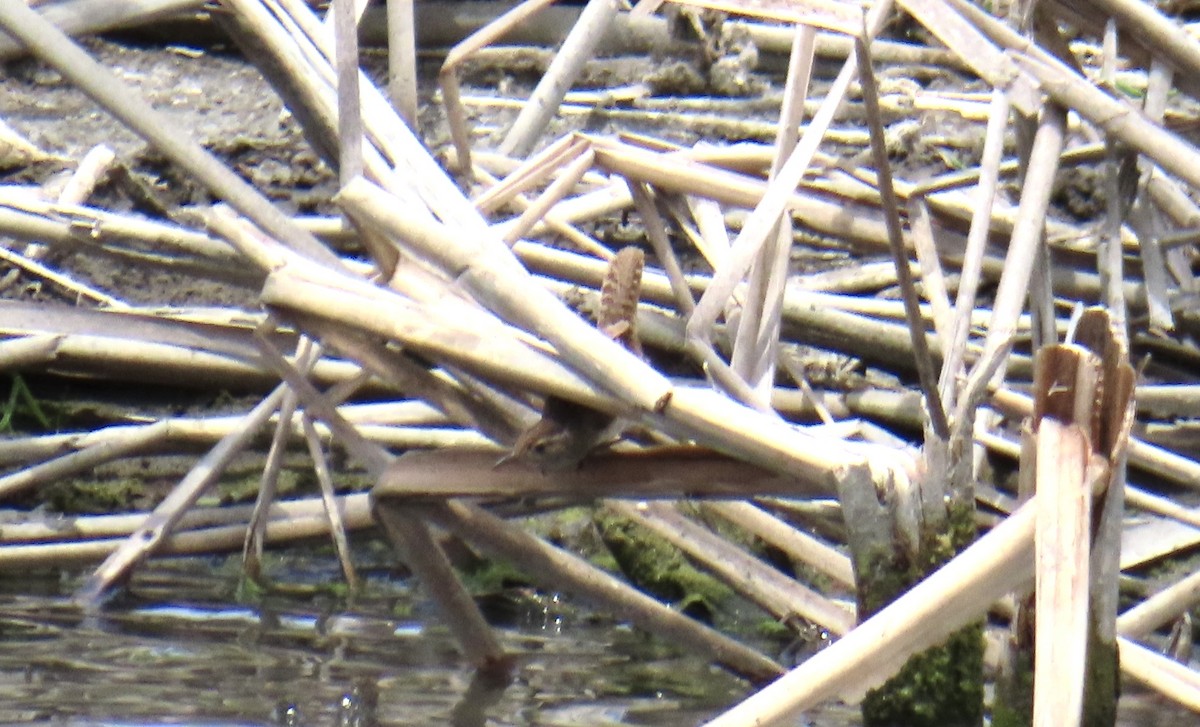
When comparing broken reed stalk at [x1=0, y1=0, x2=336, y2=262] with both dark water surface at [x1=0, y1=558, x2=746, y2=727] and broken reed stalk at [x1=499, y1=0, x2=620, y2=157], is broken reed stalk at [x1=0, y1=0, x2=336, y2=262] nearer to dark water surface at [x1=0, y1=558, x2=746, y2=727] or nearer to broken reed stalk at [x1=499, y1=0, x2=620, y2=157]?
dark water surface at [x1=0, y1=558, x2=746, y2=727]

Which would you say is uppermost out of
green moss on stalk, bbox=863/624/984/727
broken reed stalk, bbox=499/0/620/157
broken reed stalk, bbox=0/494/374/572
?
broken reed stalk, bbox=499/0/620/157

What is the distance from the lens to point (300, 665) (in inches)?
122

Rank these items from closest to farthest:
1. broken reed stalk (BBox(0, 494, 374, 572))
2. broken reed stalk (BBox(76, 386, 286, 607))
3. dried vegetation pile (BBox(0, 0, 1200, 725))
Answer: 1. dried vegetation pile (BBox(0, 0, 1200, 725))
2. broken reed stalk (BBox(76, 386, 286, 607))
3. broken reed stalk (BBox(0, 494, 374, 572))

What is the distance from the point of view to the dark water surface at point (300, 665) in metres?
2.78

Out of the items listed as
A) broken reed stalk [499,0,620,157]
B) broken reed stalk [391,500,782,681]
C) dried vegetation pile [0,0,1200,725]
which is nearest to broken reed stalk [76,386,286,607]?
dried vegetation pile [0,0,1200,725]

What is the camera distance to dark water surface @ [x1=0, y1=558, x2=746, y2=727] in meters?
2.78

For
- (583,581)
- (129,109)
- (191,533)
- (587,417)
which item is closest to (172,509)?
(191,533)

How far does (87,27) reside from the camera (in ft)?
11.5

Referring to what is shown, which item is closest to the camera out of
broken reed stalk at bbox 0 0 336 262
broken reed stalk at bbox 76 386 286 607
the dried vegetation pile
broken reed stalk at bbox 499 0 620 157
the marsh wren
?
the dried vegetation pile

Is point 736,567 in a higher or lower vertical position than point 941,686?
higher

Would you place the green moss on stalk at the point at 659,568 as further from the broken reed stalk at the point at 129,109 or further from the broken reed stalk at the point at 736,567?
the broken reed stalk at the point at 129,109

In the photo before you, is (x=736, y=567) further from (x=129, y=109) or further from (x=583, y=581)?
(x=129, y=109)

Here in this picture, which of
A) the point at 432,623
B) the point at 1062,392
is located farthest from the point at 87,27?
the point at 1062,392

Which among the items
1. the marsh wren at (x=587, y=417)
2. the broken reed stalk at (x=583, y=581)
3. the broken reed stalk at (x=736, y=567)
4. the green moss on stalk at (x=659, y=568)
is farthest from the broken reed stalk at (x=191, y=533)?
the marsh wren at (x=587, y=417)
